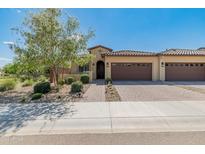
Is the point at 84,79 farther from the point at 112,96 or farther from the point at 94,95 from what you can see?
the point at 112,96

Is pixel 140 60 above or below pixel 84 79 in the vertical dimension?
above

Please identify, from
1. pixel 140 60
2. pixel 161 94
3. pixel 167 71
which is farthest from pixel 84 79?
pixel 167 71

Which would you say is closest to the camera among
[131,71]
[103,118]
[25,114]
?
[103,118]

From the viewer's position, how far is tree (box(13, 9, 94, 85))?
1236 centimetres

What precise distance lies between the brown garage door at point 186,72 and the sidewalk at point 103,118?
15.0 meters

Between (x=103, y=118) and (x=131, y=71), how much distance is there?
665 inches

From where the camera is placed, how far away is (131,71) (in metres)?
22.9

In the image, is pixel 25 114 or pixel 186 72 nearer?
pixel 25 114

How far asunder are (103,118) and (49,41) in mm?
7847

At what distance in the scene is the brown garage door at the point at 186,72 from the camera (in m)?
22.8

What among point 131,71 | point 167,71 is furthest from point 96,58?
point 167,71

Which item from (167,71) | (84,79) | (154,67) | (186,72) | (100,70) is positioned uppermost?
(154,67)

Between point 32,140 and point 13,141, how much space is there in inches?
17.4

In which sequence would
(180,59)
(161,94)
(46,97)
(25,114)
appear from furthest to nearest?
1. (180,59)
2. (161,94)
3. (46,97)
4. (25,114)
